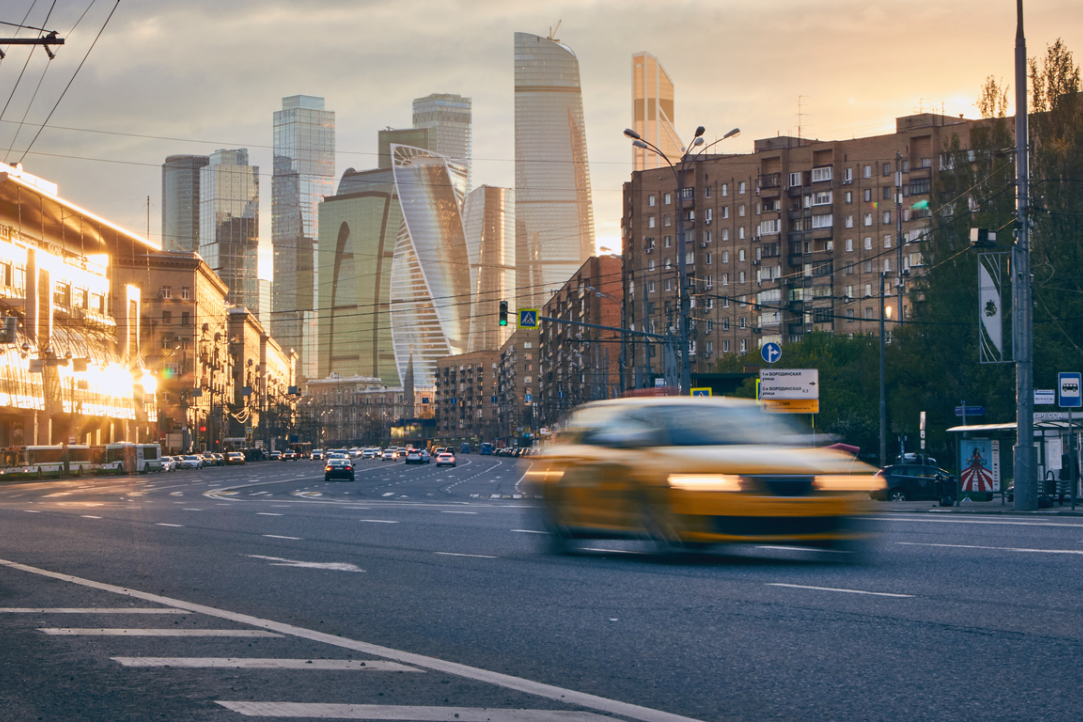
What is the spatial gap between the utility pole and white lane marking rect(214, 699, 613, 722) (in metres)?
21.8

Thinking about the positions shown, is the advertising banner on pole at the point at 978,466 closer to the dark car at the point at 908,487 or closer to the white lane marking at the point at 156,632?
the dark car at the point at 908,487

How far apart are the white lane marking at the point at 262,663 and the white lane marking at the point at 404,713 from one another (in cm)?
92

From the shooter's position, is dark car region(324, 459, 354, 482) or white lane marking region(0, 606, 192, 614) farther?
dark car region(324, 459, 354, 482)

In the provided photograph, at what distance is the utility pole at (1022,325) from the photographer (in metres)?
24.5

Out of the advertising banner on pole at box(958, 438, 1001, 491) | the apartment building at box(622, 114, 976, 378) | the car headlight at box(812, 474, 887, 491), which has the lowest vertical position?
the advertising banner on pole at box(958, 438, 1001, 491)

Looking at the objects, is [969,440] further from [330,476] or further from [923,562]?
[330,476]

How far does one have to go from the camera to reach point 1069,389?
24.5 meters

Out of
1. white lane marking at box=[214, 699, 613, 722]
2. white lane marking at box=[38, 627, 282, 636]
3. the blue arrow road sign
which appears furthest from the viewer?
the blue arrow road sign

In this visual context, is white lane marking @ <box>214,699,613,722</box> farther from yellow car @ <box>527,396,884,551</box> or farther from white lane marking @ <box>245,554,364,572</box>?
white lane marking @ <box>245,554,364,572</box>

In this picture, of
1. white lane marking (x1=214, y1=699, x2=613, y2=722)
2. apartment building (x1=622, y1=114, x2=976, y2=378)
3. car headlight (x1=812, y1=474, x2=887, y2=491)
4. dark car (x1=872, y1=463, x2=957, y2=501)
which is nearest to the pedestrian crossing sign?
dark car (x1=872, y1=463, x2=957, y2=501)

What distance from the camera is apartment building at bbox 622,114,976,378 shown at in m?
99.9

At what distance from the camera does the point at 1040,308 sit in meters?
40.1

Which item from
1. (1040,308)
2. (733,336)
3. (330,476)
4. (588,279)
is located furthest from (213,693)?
(588,279)

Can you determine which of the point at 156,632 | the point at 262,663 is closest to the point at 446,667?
the point at 262,663
